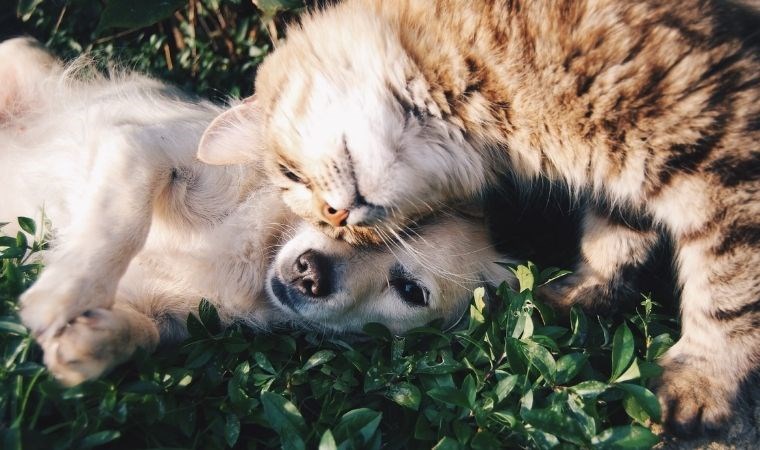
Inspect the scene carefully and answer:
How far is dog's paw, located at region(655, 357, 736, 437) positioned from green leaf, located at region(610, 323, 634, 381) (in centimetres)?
22

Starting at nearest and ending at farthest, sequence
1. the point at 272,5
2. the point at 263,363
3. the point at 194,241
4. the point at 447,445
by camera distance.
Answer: the point at 447,445 → the point at 263,363 → the point at 194,241 → the point at 272,5

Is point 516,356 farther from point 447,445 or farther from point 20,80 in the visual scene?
point 20,80

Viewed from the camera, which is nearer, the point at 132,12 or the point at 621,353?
the point at 621,353

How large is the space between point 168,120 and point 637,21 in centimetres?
208

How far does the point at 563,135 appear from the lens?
2398 mm

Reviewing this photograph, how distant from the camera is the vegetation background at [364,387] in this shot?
2.07m

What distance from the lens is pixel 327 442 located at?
2.00 m

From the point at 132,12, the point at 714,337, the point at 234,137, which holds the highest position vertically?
the point at 132,12

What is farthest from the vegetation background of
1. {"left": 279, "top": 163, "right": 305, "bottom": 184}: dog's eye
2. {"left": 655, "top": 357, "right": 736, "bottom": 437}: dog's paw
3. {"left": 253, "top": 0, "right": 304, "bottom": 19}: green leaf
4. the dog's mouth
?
{"left": 253, "top": 0, "right": 304, "bottom": 19}: green leaf

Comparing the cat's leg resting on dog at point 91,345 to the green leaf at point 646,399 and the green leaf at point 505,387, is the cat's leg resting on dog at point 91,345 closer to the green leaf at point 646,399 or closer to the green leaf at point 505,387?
the green leaf at point 505,387

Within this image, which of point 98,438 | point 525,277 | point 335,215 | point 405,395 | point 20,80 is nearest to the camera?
point 98,438

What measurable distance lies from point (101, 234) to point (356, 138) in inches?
38.8

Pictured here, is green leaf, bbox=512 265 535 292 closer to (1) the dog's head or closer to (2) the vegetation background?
(2) the vegetation background

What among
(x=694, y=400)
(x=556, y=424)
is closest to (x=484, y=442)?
(x=556, y=424)
